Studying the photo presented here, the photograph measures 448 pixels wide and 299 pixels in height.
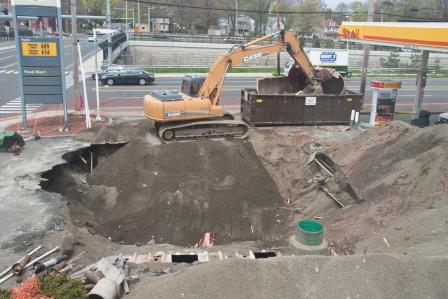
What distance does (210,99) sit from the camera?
19750 mm

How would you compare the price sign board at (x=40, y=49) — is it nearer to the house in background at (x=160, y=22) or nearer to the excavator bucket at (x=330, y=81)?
the excavator bucket at (x=330, y=81)

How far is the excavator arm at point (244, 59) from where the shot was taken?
19406 mm

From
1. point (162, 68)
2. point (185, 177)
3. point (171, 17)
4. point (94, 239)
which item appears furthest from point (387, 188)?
point (171, 17)

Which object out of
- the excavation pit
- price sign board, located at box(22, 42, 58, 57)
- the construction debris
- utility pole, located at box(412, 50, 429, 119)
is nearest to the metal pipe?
the excavation pit

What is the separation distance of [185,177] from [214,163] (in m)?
1.37

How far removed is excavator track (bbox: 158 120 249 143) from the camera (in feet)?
59.3

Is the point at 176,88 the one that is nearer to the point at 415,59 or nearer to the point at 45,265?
the point at 45,265

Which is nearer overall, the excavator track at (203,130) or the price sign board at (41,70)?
the excavator track at (203,130)

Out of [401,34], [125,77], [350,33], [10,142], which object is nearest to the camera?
[10,142]

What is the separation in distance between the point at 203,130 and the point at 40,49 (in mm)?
8056

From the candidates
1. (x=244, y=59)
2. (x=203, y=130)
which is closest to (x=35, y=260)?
(x=203, y=130)

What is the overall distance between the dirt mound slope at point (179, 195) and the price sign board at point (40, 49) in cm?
595

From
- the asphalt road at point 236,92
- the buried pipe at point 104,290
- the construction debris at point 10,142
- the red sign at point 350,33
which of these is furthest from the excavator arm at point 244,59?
the buried pipe at point 104,290

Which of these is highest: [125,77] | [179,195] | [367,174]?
[125,77]
